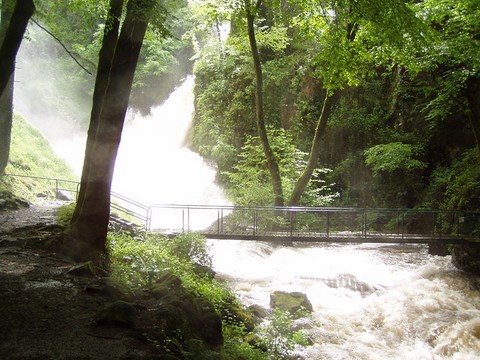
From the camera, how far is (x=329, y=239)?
11633 millimetres

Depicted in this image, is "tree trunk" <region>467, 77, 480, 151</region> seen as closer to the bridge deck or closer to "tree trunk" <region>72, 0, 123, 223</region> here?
the bridge deck

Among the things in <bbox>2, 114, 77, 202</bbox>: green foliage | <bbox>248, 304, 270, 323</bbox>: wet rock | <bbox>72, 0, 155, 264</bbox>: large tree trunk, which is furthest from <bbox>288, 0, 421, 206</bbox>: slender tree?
<bbox>2, 114, 77, 202</bbox>: green foliage

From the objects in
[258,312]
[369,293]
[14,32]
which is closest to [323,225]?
[369,293]

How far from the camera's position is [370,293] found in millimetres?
10836

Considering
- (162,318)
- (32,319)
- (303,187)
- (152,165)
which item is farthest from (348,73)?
(152,165)

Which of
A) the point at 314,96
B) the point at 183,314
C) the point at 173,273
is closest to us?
the point at 183,314

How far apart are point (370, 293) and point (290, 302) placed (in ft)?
8.89

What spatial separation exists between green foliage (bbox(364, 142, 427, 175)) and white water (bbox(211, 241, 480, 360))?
3177 mm

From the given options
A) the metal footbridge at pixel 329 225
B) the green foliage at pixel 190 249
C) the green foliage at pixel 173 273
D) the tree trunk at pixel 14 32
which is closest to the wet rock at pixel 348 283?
the metal footbridge at pixel 329 225

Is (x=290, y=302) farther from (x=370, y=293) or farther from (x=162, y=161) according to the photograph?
(x=162, y=161)

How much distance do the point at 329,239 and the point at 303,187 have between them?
3.81m

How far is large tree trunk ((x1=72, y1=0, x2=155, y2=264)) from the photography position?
7246 millimetres

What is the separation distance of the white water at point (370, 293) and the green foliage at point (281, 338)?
47 centimetres

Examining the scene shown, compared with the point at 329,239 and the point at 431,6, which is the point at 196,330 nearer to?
the point at 329,239
